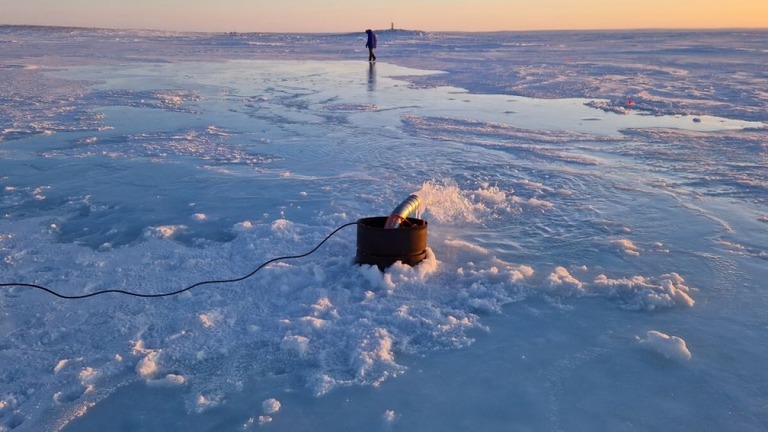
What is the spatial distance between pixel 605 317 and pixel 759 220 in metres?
2.74

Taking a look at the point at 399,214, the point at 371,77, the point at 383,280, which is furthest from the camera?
the point at 371,77

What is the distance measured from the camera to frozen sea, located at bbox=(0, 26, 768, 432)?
2.99 meters

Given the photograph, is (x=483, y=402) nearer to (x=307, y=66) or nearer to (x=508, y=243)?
(x=508, y=243)

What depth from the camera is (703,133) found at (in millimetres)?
9773

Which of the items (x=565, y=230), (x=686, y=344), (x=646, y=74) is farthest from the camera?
(x=646, y=74)

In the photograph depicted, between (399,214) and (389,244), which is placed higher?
(399,214)

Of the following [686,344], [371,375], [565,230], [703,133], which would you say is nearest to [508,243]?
[565,230]

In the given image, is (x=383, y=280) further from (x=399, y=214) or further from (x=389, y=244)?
(x=399, y=214)

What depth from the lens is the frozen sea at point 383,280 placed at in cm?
299

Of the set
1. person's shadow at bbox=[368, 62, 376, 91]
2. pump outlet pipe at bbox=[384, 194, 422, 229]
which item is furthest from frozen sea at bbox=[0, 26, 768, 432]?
person's shadow at bbox=[368, 62, 376, 91]

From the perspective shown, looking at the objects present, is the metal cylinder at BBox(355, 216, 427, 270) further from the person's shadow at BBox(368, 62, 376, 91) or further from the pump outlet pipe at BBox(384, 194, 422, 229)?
the person's shadow at BBox(368, 62, 376, 91)

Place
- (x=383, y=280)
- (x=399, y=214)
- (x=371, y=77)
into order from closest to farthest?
(x=383, y=280), (x=399, y=214), (x=371, y=77)

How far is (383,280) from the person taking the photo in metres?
4.21

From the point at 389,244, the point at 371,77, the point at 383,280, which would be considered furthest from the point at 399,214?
the point at 371,77
